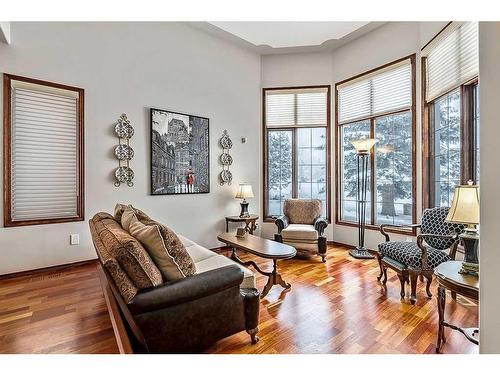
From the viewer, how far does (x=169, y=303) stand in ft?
4.73

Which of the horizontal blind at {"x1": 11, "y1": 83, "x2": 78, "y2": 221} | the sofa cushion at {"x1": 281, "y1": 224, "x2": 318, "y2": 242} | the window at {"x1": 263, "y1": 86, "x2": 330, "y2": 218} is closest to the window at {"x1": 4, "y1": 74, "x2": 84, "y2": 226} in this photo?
the horizontal blind at {"x1": 11, "y1": 83, "x2": 78, "y2": 221}

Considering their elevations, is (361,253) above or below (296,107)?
below

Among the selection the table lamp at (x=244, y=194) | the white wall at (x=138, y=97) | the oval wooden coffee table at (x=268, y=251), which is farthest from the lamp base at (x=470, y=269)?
the white wall at (x=138, y=97)

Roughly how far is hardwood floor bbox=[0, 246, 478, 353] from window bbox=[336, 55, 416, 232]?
1.45 m

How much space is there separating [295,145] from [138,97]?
283cm

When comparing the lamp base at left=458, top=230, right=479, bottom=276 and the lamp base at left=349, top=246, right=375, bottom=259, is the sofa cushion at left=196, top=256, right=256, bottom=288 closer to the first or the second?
the lamp base at left=458, top=230, right=479, bottom=276

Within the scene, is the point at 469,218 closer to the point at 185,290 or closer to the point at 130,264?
the point at 185,290

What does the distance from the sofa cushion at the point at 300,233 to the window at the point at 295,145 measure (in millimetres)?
1078

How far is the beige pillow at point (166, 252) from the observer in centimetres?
158

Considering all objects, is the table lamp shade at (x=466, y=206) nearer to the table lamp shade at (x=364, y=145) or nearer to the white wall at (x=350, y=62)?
the white wall at (x=350, y=62)

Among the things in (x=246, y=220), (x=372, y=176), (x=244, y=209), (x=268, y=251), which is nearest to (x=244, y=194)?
(x=244, y=209)
